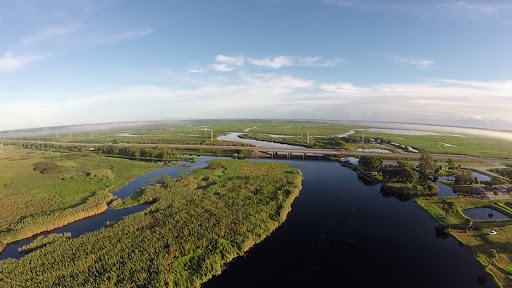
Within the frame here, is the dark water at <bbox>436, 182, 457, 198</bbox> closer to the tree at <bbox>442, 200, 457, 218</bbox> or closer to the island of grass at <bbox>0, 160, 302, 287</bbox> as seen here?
the tree at <bbox>442, 200, 457, 218</bbox>

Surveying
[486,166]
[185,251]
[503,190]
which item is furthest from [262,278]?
[486,166]

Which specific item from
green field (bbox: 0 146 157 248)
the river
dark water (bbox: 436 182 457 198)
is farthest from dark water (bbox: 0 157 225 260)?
dark water (bbox: 436 182 457 198)

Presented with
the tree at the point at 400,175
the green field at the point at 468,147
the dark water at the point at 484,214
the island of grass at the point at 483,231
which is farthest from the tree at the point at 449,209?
the green field at the point at 468,147

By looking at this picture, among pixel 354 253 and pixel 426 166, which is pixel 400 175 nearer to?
pixel 426 166

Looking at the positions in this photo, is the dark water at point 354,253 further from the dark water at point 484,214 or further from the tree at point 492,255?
the dark water at point 484,214

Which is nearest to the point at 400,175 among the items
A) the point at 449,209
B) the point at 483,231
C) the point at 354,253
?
the point at 449,209

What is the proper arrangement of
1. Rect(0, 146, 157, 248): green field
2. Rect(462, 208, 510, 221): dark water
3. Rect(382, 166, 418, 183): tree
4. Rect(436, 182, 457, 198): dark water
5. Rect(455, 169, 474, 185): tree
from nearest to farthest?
Rect(0, 146, 157, 248): green field < Rect(462, 208, 510, 221): dark water < Rect(436, 182, 457, 198): dark water < Rect(455, 169, 474, 185): tree < Rect(382, 166, 418, 183): tree
